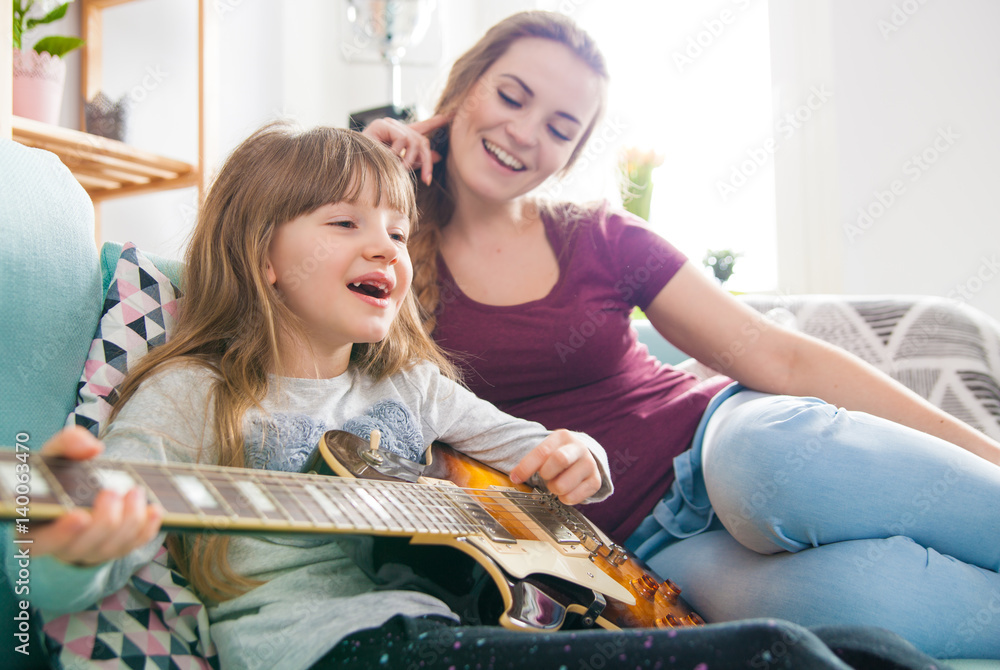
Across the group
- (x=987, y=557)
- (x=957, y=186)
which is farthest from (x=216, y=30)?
(x=957, y=186)

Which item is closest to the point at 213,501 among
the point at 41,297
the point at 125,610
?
the point at 125,610

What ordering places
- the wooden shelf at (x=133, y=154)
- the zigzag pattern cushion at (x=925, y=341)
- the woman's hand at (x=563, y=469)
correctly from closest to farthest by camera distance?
the woman's hand at (x=563, y=469) < the zigzag pattern cushion at (x=925, y=341) < the wooden shelf at (x=133, y=154)

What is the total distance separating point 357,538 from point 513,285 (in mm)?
674

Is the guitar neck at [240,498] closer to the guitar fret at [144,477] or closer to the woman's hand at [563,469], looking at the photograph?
the guitar fret at [144,477]

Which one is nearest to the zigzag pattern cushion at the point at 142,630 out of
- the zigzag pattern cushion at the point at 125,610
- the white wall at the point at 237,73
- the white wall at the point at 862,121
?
the zigzag pattern cushion at the point at 125,610

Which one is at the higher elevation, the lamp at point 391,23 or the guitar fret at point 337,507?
the lamp at point 391,23

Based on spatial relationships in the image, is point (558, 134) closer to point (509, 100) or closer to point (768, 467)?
point (509, 100)

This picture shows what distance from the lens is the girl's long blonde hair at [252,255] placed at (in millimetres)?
740

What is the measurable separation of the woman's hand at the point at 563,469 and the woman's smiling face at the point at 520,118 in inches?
20.7

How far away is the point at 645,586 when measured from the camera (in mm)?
771

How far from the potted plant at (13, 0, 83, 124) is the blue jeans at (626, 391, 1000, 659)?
4.85ft

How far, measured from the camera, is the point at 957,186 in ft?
7.27

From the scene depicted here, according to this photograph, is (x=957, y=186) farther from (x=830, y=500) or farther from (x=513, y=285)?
(x=830, y=500)

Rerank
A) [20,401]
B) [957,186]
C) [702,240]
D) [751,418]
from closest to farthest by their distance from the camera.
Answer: [20,401] < [751,418] < [957,186] < [702,240]
